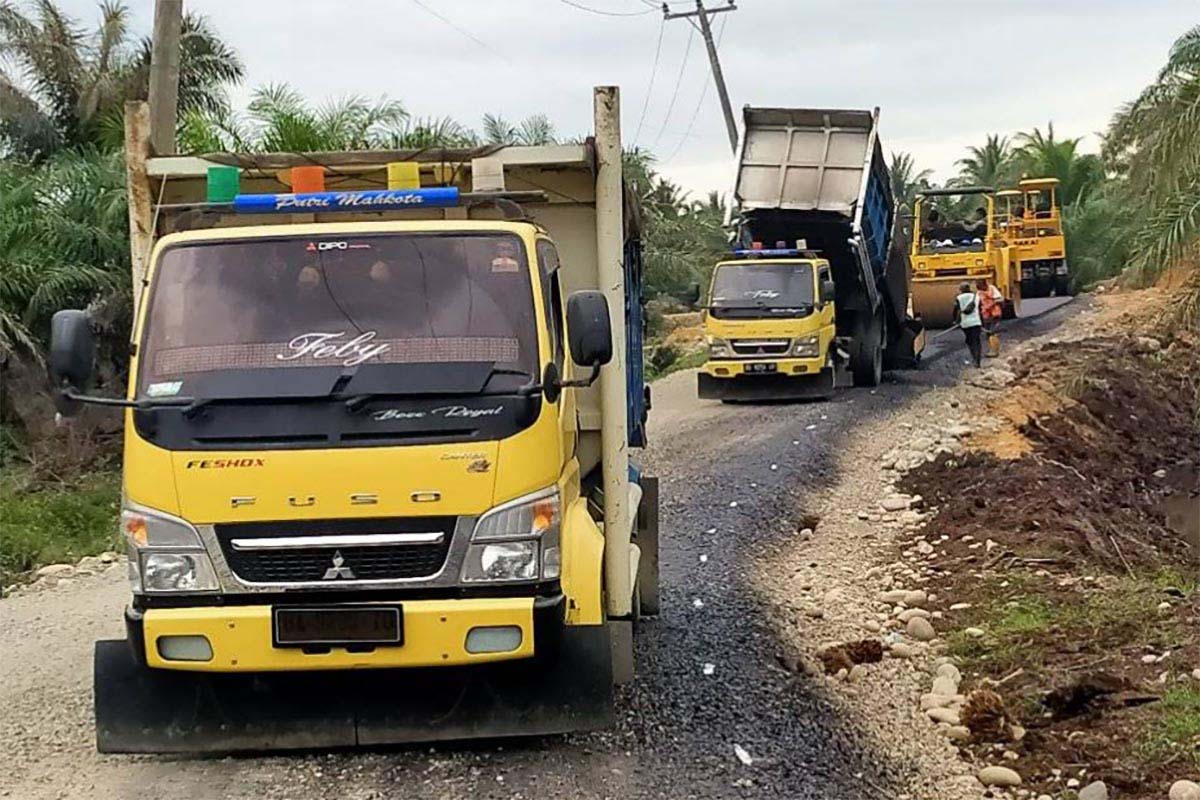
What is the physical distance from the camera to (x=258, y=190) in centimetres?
727

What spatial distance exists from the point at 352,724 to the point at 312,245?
6.51ft

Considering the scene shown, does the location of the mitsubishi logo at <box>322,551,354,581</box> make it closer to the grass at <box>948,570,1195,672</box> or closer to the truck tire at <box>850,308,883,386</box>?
the grass at <box>948,570,1195,672</box>

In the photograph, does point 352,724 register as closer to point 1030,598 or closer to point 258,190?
point 258,190

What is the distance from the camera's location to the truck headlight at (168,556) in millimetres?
5730

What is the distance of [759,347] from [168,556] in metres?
14.1

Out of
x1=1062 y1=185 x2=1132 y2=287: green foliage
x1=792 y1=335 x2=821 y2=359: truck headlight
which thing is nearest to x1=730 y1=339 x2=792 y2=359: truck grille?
x1=792 y1=335 x2=821 y2=359: truck headlight

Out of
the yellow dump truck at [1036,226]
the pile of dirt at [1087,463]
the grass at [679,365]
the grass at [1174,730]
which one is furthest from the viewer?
the yellow dump truck at [1036,226]

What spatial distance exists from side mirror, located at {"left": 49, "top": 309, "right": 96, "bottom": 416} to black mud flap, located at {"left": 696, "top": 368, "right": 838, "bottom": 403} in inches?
565

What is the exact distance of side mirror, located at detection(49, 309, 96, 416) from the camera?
19.1 ft

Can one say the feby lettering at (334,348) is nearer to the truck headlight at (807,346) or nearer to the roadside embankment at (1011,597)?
the roadside embankment at (1011,597)

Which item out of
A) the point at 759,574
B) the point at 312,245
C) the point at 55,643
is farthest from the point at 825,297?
the point at 312,245

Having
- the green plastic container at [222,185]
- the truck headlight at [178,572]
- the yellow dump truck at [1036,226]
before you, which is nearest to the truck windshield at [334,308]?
the green plastic container at [222,185]

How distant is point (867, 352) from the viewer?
20938 millimetres

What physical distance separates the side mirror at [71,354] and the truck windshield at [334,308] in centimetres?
23
